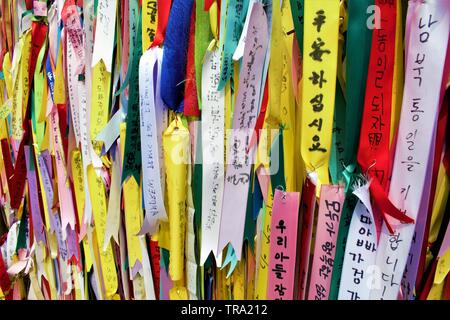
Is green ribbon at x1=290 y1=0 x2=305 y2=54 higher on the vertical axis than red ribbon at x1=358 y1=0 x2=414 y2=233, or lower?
higher

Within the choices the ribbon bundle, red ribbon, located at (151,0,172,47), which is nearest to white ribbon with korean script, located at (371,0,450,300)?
the ribbon bundle

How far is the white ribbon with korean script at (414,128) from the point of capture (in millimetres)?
397

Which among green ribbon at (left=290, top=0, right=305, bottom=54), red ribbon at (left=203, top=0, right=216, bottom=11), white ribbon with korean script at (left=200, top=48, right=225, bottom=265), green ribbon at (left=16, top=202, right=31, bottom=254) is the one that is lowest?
green ribbon at (left=16, top=202, right=31, bottom=254)

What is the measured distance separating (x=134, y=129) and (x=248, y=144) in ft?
0.71

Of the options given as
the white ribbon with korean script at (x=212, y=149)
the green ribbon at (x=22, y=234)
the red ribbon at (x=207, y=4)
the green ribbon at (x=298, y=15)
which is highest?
the red ribbon at (x=207, y=4)

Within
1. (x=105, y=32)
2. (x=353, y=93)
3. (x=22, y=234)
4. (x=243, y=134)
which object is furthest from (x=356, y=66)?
(x=22, y=234)

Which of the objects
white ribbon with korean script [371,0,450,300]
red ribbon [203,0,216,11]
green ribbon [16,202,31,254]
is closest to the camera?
white ribbon with korean script [371,0,450,300]

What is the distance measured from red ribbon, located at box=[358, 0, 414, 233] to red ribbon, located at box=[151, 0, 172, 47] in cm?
32

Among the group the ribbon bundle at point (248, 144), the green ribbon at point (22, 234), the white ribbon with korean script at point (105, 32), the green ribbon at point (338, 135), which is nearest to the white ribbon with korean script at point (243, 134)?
the ribbon bundle at point (248, 144)

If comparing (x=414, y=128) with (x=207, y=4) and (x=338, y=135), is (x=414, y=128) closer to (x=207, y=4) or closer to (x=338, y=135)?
(x=338, y=135)

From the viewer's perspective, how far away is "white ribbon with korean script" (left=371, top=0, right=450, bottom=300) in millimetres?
397

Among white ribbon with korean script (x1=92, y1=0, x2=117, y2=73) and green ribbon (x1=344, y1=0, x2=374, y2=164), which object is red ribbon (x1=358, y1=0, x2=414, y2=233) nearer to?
green ribbon (x1=344, y1=0, x2=374, y2=164)

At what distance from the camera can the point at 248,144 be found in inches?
20.8

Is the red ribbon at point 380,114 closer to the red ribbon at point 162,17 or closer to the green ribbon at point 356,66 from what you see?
the green ribbon at point 356,66
